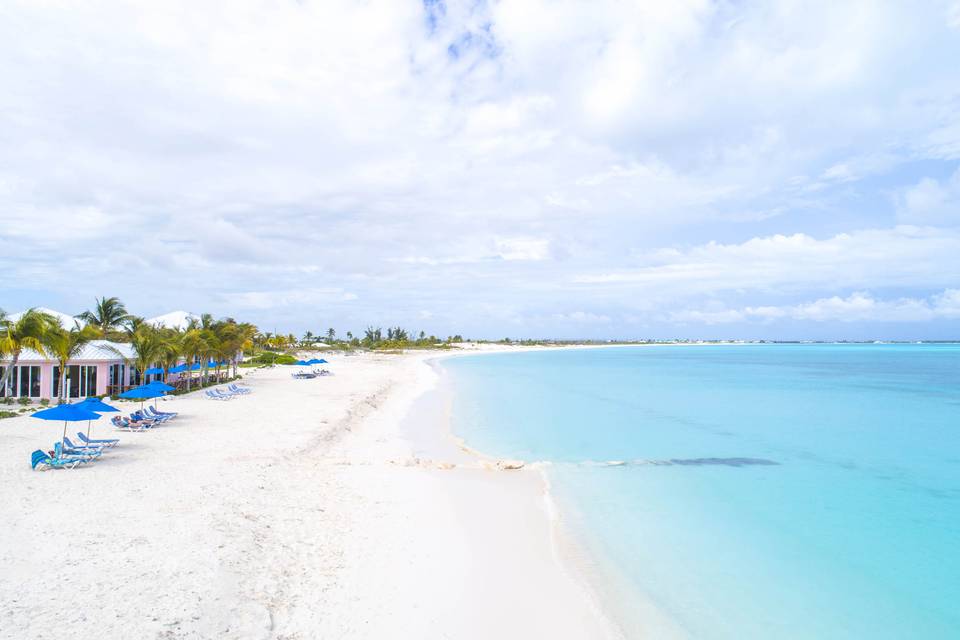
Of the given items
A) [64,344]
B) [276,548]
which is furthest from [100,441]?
[64,344]

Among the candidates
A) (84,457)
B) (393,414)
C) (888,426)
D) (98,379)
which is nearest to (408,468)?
(84,457)

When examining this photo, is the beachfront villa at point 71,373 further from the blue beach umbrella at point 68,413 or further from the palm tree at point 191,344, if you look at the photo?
the blue beach umbrella at point 68,413

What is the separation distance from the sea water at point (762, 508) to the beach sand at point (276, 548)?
4.13 ft

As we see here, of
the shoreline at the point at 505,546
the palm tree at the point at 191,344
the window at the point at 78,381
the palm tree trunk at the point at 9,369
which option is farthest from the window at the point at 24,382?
the shoreline at the point at 505,546

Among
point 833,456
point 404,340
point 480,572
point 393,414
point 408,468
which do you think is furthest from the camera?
point 404,340

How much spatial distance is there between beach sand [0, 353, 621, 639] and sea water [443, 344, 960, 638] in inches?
49.5

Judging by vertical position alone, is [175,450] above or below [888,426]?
above

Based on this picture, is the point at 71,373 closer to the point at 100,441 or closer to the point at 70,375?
the point at 70,375

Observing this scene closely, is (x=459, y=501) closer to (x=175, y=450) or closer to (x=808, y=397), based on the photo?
(x=175, y=450)

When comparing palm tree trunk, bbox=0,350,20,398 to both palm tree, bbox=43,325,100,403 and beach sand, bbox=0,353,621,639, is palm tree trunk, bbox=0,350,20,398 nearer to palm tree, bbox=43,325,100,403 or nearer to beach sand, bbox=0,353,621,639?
palm tree, bbox=43,325,100,403

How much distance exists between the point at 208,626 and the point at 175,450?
8.00 meters

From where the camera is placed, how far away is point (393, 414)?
20359mm

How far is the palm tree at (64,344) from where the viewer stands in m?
17.6

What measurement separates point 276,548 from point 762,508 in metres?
9.48
